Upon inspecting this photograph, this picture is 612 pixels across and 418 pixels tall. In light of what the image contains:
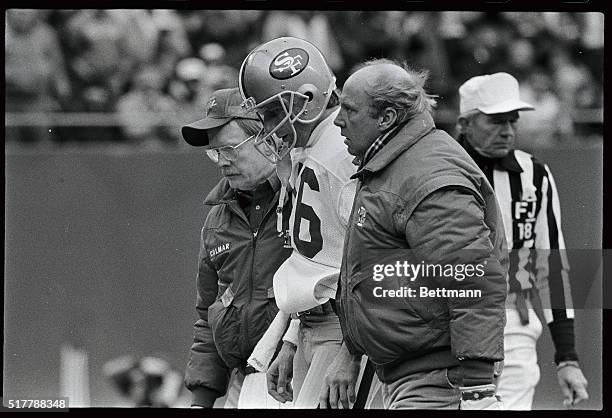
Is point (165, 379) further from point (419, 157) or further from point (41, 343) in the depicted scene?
point (419, 157)

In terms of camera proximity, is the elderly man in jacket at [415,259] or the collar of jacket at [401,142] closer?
the elderly man in jacket at [415,259]

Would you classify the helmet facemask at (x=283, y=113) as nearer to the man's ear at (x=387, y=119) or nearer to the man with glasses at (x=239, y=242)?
the man with glasses at (x=239, y=242)

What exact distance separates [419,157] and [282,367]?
3.11 ft

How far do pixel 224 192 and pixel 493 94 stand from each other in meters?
1.13

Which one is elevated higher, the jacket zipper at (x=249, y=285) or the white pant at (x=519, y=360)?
the jacket zipper at (x=249, y=285)

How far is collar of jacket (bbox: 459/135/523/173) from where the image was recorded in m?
4.67

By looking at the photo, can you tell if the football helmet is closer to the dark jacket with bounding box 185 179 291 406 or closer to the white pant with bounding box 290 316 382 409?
the dark jacket with bounding box 185 179 291 406

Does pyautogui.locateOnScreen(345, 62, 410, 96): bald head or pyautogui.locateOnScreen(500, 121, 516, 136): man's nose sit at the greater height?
pyautogui.locateOnScreen(345, 62, 410, 96): bald head

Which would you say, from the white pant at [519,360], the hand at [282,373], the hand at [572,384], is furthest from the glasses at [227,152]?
the hand at [572,384]

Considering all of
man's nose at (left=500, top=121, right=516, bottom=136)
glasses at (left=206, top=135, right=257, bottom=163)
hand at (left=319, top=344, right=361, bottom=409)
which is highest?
glasses at (left=206, top=135, right=257, bottom=163)

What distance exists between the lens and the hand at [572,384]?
4508 mm

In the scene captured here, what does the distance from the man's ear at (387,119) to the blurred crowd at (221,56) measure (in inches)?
41.6

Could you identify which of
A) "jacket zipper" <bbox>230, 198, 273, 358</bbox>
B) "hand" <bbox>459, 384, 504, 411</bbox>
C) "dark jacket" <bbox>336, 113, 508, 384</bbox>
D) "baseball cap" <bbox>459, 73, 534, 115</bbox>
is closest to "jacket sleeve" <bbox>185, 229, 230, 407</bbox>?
"jacket zipper" <bbox>230, 198, 273, 358</bbox>

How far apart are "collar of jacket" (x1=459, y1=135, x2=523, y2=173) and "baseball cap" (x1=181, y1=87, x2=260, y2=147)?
3.11ft
